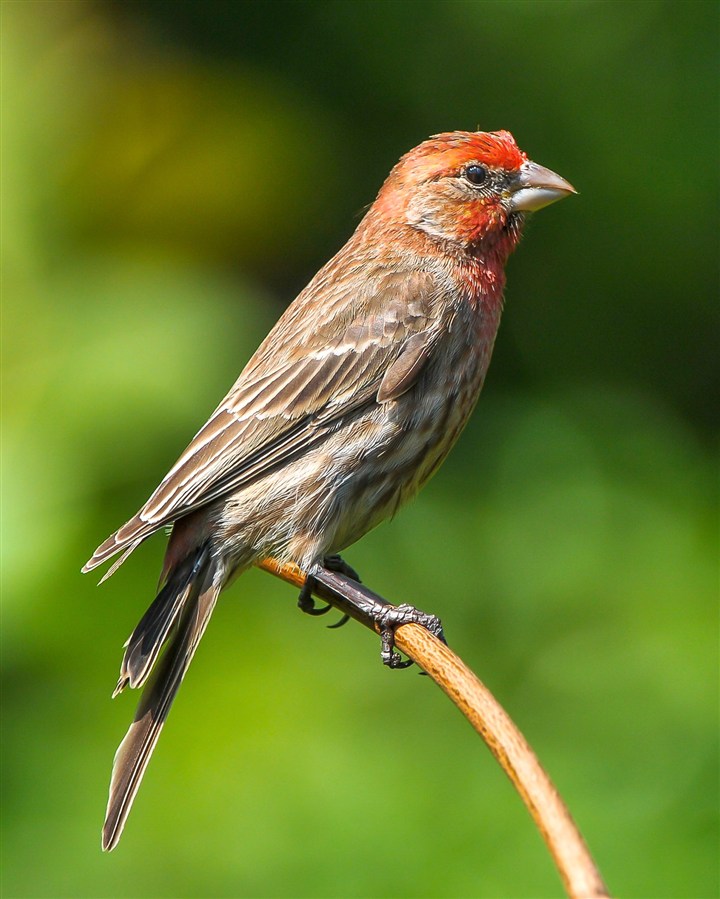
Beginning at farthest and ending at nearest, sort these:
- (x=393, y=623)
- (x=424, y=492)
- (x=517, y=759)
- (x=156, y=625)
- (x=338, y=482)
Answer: (x=424, y=492), (x=338, y=482), (x=156, y=625), (x=393, y=623), (x=517, y=759)

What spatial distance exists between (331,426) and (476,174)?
0.85 meters

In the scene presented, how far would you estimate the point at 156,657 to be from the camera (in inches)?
126

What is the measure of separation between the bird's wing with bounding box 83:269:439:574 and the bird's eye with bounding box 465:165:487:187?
13.2 inches

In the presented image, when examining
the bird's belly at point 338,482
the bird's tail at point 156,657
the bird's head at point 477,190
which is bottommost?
the bird's tail at point 156,657

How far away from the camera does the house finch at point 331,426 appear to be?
3363mm

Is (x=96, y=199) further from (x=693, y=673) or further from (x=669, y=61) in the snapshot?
(x=693, y=673)

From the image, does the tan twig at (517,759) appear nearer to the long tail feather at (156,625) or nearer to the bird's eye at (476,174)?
the long tail feather at (156,625)

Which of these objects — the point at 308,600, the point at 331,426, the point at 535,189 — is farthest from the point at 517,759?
the point at 535,189

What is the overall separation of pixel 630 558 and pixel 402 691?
947 mm

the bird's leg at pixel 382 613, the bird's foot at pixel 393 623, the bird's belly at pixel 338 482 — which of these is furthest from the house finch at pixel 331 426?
the bird's foot at pixel 393 623

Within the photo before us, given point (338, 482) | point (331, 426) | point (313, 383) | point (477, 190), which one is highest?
point (477, 190)

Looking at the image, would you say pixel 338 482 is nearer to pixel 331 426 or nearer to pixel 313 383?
pixel 331 426

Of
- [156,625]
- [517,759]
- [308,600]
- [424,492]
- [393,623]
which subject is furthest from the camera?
[424,492]

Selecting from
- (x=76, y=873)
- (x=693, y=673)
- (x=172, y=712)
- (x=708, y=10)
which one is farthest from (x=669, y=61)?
(x=76, y=873)
